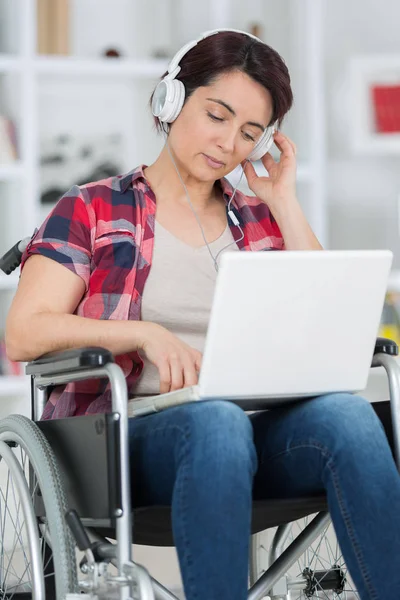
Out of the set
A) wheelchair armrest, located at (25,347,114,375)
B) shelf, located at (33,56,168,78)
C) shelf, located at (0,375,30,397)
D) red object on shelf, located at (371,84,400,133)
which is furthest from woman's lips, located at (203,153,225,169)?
red object on shelf, located at (371,84,400,133)

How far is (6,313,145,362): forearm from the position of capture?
1.46 meters

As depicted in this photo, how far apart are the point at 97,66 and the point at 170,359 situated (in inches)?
101

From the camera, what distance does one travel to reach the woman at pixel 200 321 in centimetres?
126

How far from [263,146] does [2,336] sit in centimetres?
210

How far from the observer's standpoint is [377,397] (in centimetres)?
406

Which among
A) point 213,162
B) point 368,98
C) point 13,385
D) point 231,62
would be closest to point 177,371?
point 213,162

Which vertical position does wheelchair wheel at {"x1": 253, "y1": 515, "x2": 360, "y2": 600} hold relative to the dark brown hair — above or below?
below

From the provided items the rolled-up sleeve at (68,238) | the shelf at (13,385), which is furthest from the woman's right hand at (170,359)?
the shelf at (13,385)

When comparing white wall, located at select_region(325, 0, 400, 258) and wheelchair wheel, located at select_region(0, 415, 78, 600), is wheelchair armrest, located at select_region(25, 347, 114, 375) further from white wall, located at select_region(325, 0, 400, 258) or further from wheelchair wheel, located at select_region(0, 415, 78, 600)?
white wall, located at select_region(325, 0, 400, 258)

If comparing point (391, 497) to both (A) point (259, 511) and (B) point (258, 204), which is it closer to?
(A) point (259, 511)

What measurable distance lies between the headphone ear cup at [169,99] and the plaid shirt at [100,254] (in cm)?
15

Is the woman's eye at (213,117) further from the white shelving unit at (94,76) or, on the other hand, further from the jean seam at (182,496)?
the white shelving unit at (94,76)

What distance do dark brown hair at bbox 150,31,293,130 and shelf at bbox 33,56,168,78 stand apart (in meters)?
2.05

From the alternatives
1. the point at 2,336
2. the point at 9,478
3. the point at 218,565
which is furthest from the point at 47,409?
the point at 2,336
